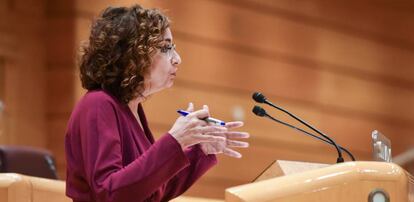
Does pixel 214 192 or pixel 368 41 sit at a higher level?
pixel 368 41

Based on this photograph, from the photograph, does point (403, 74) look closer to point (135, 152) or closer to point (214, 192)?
point (214, 192)

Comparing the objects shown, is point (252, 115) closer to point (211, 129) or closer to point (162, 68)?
point (162, 68)

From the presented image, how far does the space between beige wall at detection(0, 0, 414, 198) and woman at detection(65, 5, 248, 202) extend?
3585mm

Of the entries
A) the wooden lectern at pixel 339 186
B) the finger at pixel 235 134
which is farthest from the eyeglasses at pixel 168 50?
the wooden lectern at pixel 339 186

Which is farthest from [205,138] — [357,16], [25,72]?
[357,16]

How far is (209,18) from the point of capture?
7031mm

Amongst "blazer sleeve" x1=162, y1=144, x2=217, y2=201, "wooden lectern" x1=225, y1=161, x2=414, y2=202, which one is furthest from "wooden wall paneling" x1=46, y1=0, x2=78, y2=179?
"wooden lectern" x1=225, y1=161, x2=414, y2=202

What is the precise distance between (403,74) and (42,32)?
408 cm

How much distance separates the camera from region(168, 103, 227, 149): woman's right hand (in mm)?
2205

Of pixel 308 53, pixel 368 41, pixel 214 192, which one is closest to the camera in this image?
pixel 214 192

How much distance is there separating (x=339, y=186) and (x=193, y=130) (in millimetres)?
444

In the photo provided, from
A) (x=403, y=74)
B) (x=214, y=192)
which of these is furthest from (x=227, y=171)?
(x=403, y=74)

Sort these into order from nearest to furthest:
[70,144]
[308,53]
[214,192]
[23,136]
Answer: [70,144], [23,136], [214,192], [308,53]

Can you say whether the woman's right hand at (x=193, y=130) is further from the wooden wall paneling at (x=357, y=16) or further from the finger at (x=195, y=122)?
the wooden wall paneling at (x=357, y=16)
